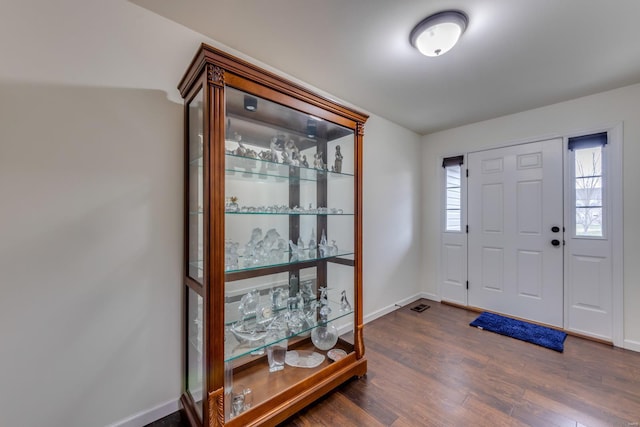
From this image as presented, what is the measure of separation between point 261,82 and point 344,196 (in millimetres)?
1053

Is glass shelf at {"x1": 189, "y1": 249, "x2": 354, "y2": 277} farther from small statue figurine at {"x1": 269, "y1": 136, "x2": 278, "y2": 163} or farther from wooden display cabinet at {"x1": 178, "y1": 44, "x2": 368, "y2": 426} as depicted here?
small statue figurine at {"x1": 269, "y1": 136, "x2": 278, "y2": 163}

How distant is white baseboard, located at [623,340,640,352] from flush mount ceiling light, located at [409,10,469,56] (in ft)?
10.7

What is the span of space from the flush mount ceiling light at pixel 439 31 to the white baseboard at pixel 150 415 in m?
2.88

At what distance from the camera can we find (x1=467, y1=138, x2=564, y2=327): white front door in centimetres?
289

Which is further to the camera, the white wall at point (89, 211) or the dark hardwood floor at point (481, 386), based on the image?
the dark hardwood floor at point (481, 386)

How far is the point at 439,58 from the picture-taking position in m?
2.03

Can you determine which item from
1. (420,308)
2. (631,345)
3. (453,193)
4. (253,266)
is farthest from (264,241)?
(631,345)

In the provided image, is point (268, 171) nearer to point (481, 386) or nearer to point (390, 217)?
point (390, 217)

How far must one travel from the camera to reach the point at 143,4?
1507 millimetres

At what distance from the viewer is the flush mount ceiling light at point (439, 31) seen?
155cm

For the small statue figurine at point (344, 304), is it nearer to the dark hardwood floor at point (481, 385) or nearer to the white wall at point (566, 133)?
the dark hardwood floor at point (481, 385)

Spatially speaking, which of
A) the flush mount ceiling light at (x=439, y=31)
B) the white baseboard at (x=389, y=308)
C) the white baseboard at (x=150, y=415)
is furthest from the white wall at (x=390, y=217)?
the white baseboard at (x=150, y=415)

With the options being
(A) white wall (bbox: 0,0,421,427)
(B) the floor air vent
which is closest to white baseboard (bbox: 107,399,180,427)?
(A) white wall (bbox: 0,0,421,427)

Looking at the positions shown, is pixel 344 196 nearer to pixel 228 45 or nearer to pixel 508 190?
pixel 228 45
